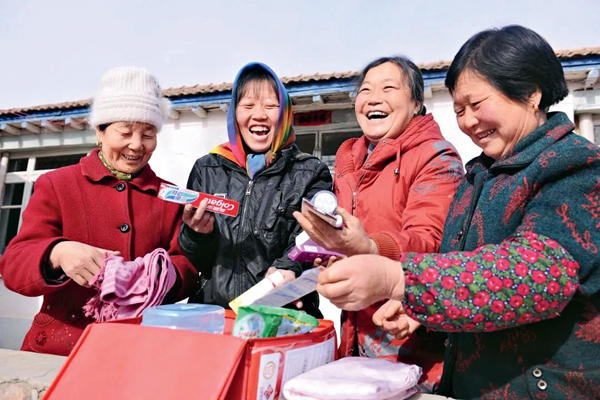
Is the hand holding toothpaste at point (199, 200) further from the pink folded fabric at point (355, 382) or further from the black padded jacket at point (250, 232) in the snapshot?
the pink folded fabric at point (355, 382)

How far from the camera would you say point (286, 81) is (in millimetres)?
5656

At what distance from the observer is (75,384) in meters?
0.99

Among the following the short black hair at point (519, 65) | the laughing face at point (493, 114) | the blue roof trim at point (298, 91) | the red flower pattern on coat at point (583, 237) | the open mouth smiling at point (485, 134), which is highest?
the blue roof trim at point (298, 91)

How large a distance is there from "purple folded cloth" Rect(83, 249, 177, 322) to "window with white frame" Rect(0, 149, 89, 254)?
6149 mm

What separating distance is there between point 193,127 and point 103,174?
4602mm

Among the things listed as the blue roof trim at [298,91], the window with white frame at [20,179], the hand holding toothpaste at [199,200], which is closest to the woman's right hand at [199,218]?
the hand holding toothpaste at [199,200]

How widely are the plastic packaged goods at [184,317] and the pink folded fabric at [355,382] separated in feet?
1.08

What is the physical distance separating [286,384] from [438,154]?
1080mm

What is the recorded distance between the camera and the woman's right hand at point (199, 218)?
1.70m

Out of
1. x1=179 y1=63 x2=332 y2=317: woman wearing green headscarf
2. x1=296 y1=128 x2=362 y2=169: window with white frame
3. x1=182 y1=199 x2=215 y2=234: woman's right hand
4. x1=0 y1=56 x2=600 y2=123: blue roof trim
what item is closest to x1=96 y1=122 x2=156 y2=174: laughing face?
x1=179 y1=63 x2=332 y2=317: woman wearing green headscarf

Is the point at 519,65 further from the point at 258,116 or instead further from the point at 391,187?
the point at 258,116

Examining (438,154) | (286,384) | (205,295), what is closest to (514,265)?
(286,384)

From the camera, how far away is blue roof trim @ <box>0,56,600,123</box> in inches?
187

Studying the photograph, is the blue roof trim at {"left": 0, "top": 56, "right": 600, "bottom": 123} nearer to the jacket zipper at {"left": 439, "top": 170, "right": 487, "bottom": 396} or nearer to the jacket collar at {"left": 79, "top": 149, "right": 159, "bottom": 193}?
the jacket collar at {"left": 79, "top": 149, "right": 159, "bottom": 193}
